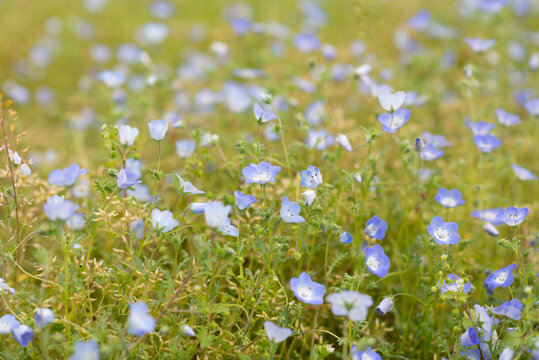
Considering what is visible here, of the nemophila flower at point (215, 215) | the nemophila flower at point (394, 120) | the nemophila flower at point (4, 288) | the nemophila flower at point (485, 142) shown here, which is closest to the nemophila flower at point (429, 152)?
the nemophila flower at point (485, 142)

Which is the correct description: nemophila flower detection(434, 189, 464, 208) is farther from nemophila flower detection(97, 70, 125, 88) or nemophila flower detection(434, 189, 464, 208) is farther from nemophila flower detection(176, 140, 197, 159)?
nemophila flower detection(97, 70, 125, 88)

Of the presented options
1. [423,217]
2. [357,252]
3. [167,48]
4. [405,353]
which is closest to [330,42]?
[167,48]

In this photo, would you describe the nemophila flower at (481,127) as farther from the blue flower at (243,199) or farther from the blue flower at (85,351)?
the blue flower at (85,351)

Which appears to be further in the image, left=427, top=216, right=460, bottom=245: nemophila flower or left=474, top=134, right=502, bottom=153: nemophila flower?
left=474, top=134, right=502, bottom=153: nemophila flower

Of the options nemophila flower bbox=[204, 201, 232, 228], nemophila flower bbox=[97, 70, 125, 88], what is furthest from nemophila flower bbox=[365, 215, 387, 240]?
nemophila flower bbox=[97, 70, 125, 88]

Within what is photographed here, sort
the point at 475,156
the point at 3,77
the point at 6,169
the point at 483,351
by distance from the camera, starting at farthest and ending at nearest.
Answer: the point at 3,77 < the point at 475,156 < the point at 6,169 < the point at 483,351

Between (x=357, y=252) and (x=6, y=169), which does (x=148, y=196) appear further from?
(x=357, y=252)
